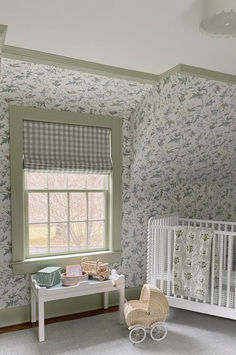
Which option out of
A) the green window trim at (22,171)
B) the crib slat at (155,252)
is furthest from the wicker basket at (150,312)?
the green window trim at (22,171)

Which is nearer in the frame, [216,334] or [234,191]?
[216,334]

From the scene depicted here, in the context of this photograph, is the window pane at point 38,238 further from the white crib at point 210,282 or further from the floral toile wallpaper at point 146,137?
the white crib at point 210,282

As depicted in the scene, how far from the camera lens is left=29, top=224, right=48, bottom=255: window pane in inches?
118

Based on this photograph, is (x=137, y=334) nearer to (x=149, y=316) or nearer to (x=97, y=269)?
(x=149, y=316)

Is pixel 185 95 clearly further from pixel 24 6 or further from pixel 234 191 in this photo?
pixel 234 191

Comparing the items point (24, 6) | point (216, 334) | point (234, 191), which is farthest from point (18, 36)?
point (234, 191)

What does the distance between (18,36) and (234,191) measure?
11.0 feet


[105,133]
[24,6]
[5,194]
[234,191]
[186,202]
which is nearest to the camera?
[24,6]

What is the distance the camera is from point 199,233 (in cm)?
261

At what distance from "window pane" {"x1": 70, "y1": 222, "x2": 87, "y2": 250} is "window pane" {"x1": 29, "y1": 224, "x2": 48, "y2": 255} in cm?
28

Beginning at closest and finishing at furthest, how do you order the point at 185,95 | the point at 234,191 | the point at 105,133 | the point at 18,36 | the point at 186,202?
the point at 18,36, the point at 185,95, the point at 105,133, the point at 186,202, the point at 234,191

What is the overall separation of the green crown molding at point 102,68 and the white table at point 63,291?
190 cm

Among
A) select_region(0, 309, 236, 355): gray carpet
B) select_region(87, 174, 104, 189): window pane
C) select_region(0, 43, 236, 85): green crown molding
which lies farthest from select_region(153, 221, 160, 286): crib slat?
select_region(0, 43, 236, 85): green crown molding

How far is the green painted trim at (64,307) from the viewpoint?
111 inches
